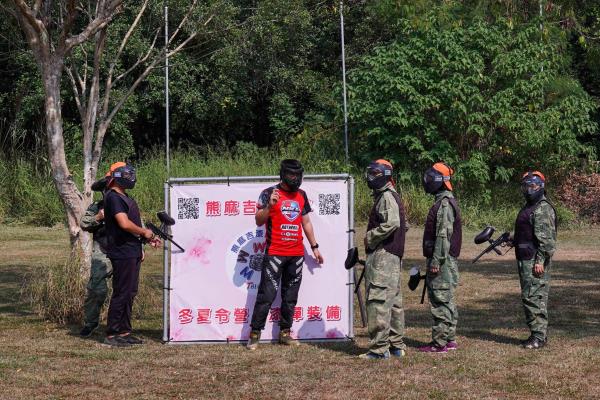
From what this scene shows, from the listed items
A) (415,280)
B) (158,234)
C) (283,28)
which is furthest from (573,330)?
(283,28)

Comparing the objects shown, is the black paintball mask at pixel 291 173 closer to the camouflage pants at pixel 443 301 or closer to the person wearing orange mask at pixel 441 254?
the person wearing orange mask at pixel 441 254

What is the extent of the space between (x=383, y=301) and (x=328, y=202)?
4.91 ft

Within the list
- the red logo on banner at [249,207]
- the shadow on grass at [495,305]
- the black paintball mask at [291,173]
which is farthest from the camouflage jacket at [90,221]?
the black paintball mask at [291,173]

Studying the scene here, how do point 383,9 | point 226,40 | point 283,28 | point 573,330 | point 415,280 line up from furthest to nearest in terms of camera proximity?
point 283,28
point 226,40
point 383,9
point 573,330
point 415,280

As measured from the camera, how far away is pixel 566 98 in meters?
26.4

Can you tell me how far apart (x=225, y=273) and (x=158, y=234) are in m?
0.77

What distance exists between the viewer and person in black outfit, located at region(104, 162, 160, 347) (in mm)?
10203

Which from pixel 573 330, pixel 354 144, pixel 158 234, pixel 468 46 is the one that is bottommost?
pixel 573 330

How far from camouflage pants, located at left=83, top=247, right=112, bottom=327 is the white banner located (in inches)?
34.4

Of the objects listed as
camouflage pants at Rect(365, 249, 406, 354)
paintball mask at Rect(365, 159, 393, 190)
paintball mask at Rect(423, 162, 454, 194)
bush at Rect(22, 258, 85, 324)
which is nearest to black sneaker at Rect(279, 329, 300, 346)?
camouflage pants at Rect(365, 249, 406, 354)

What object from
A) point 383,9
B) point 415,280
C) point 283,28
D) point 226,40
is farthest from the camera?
point 283,28

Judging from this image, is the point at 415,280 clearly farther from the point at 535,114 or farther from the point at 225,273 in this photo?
the point at 535,114

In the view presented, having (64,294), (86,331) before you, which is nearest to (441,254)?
(86,331)

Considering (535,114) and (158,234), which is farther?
(535,114)
